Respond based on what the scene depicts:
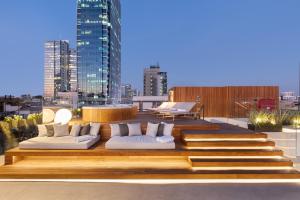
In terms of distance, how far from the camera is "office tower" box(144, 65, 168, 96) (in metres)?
71.3

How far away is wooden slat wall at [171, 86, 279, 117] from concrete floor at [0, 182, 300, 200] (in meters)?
8.22

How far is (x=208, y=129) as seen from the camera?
7590 millimetres

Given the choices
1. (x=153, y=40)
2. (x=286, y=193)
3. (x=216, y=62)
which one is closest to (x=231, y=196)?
(x=286, y=193)

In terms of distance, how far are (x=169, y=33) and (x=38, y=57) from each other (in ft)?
97.5

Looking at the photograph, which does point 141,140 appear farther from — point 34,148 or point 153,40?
point 153,40

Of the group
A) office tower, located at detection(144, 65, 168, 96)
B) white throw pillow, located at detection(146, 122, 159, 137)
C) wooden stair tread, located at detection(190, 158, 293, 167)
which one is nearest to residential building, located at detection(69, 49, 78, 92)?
office tower, located at detection(144, 65, 168, 96)

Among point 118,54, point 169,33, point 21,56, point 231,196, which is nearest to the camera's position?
point 231,196

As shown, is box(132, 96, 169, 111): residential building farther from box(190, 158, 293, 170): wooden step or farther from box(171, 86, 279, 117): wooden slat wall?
box(190, 158, 293, 170): wooden step

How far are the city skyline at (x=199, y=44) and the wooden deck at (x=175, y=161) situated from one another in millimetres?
17429

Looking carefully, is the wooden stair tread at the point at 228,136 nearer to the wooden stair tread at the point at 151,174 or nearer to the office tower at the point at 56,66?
the wooden stair tread at the point at 151,174

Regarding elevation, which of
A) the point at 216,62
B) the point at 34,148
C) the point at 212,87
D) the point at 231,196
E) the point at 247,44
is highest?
the point at 247,44

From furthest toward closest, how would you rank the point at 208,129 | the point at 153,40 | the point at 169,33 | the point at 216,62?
the point at 153,40
the point at 169,33
the point at 216,62
the point at 208,129

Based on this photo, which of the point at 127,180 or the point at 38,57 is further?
the point at 38,57

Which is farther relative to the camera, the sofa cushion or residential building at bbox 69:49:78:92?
residential building at bbox 69:49:78:92
